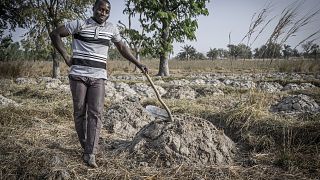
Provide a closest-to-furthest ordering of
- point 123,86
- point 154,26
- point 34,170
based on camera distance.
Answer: point 34,170 < point 123,86 < point 154,26

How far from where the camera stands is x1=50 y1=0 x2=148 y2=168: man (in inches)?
119

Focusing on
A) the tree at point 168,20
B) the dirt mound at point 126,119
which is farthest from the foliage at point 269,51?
the tree at point 168,20

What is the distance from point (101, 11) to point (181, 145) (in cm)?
149

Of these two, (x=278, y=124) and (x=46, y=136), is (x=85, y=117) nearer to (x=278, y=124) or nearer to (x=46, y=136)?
(x=46, y=136)

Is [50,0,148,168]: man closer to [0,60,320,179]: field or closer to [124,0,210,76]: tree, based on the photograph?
[0,60,320,179]: field

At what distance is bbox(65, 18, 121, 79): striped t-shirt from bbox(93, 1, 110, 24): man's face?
0.05 metres

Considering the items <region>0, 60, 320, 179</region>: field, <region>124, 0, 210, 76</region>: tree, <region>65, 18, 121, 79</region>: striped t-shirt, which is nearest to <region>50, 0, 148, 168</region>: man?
<region>65, 18, 121, 79</region>: striped t-shirt

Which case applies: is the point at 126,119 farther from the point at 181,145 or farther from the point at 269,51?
the point at 269,51

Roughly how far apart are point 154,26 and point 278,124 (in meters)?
12.3

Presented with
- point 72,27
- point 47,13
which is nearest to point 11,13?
point 47,13

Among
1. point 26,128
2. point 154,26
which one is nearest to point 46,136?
point 26,128

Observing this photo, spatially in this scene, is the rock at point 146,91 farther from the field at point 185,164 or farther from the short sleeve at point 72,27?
the short sleeve at point 72,27

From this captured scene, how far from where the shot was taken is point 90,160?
298cm

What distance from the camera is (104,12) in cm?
310
